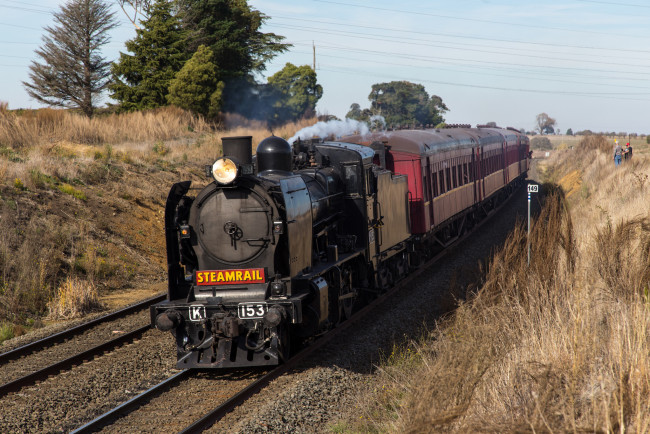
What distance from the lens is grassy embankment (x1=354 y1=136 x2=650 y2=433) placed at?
464cm

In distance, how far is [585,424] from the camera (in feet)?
14.9

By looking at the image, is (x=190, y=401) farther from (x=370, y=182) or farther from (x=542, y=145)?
(x=542, y=145)

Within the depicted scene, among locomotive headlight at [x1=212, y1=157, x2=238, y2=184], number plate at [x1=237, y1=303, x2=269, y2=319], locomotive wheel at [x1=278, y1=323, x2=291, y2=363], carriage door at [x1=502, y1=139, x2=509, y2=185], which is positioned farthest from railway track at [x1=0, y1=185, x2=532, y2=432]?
carriage door at [x1=502, y1=139, x2=509, y2=185]

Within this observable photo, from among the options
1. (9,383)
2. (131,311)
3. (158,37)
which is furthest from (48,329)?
(158,37)

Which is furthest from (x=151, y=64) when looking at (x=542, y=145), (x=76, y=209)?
(x=542, y=145)

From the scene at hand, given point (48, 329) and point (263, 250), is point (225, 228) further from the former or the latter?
point (48, 329)

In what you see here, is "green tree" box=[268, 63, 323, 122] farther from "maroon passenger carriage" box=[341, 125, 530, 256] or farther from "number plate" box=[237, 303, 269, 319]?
"number plate" box=[237, 303, 269, 319]

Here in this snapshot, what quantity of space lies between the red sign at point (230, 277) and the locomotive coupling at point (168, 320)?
22.5 inches

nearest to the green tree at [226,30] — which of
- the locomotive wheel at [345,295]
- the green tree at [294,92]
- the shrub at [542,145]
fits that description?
the green tree at [294,92]

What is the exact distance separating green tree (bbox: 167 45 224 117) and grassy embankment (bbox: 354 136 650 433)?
28.0 metres

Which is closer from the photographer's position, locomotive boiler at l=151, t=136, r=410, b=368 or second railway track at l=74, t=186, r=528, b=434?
second railway track at l=74, t=186, r=528, b=434

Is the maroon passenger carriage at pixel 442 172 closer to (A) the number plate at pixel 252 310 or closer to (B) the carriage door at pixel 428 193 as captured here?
(B) the carriage door at pixel 428 193

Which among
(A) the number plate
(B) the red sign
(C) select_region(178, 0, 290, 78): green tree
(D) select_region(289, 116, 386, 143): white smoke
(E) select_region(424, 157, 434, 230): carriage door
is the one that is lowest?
(A) the number plate

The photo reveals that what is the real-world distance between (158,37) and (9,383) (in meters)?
32.0
